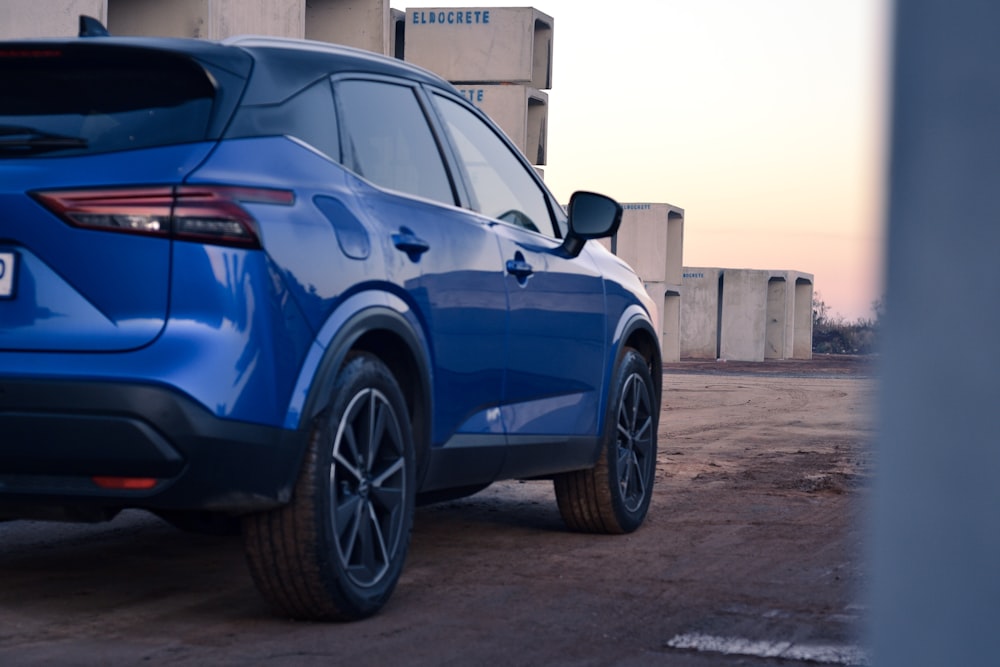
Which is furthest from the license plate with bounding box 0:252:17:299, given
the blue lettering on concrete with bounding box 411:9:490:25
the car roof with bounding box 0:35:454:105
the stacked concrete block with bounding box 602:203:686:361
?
the stacked concrete block with bounding box 602:203:686:361

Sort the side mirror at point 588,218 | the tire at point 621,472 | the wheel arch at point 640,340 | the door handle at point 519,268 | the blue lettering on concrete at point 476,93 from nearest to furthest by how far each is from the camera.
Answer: the door handle at point 519,268
the side mirror at point 588,218
the tire at point 621,472
the wheel arch at point 640,340
the blue lettering on concrete at point 476,93

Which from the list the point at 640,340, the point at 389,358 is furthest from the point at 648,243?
the point at 389,358

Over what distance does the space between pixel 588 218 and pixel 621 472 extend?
1150mm

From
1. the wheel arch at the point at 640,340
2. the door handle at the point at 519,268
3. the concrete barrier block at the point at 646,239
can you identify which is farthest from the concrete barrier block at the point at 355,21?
the concrete barrier block at the point at 646,239

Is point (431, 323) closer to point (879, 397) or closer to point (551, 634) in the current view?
point (551, 634)

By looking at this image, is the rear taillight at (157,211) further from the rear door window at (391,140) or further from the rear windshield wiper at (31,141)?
the rear door window at (391,140)

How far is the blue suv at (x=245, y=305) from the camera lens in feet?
10.7

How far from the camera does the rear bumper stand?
3242 millimetres

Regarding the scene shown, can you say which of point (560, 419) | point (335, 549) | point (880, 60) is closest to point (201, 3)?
point (560, 419)

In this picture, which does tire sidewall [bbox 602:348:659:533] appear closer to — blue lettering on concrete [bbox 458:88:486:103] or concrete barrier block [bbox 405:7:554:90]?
blue lettering on concrete [bbox 458:88:486:103]

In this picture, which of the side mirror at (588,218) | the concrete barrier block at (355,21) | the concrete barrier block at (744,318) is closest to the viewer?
the side mirror at (588,218)

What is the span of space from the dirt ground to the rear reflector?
0.43 m

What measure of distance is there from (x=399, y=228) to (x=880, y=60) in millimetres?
3307

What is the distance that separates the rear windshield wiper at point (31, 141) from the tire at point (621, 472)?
282 centimetres
